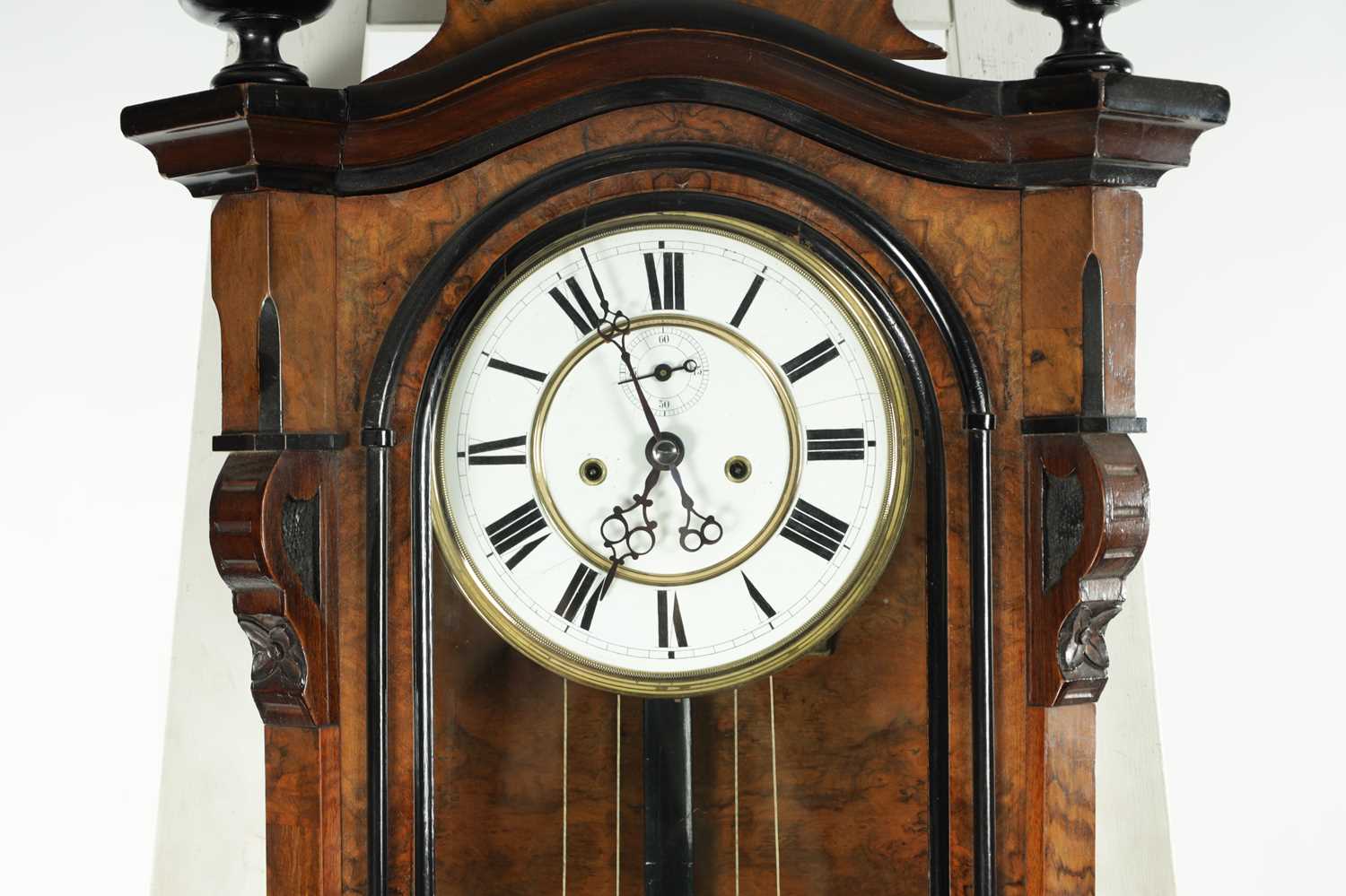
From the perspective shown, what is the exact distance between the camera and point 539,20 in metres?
1.27

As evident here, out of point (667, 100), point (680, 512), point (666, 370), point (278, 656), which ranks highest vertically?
point (667, 100)

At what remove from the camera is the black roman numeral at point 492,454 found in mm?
1241

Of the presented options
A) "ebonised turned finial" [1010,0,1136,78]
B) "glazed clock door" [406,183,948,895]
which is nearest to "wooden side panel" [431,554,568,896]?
"glazed clock door" [406,183,948,895]

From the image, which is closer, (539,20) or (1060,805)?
(1060,805)

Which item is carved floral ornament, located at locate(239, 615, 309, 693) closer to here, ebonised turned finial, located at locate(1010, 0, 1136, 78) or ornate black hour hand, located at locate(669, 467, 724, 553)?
ornate black hour hand, located at locate(669, 467, 724, 553)

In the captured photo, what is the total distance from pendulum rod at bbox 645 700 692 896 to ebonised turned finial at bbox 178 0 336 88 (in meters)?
0.60

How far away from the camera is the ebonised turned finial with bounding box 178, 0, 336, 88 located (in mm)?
1215

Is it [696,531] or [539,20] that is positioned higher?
[539,20]

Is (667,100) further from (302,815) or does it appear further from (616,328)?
(302,815)

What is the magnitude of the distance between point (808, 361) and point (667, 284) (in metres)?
0.13

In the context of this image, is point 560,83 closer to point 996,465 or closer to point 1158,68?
point 996,465

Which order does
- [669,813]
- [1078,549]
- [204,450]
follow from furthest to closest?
[204,450]
[669,813]
[1078,549]

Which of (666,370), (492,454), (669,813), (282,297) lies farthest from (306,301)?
(669,813)

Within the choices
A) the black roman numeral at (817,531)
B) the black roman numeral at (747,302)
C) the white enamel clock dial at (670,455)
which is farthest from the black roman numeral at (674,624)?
the black roman numeral at (747,302)
